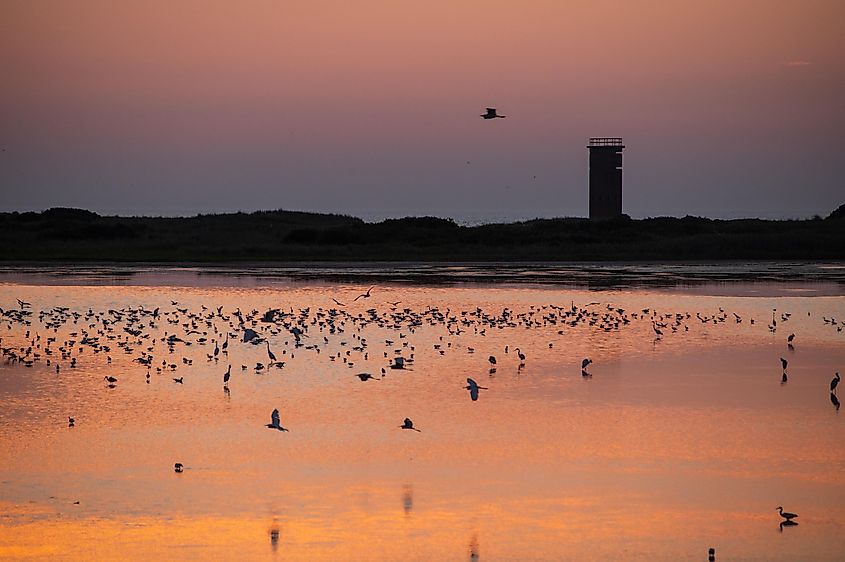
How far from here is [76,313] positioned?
2864 cm

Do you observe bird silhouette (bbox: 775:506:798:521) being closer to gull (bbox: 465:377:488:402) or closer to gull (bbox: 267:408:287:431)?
gull (bbox: 465:377:488:402)

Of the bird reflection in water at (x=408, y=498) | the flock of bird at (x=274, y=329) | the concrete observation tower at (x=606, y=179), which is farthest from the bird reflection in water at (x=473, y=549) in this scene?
the concrete observation tower at (x=606, y=179)

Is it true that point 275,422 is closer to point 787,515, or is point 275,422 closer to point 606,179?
point 787,515

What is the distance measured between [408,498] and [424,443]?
8.19 feet

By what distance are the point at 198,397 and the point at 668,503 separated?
316 inches

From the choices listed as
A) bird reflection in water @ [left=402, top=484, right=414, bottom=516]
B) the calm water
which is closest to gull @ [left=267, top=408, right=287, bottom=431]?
the calm water

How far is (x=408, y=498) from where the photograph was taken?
38.6ft

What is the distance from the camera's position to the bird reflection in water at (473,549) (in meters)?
9.95

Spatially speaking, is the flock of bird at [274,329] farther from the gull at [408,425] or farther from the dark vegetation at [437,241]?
the dark vegetation at [437,241]

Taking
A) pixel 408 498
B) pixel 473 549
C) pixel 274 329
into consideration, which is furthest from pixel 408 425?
pixel 274 329

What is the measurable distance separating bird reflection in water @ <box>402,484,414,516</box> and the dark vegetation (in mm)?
53630

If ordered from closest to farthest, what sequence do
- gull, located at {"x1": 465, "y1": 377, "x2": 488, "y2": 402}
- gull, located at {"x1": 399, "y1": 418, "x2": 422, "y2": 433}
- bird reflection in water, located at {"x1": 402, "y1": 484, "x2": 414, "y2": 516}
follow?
bird reflection in water, located at {"x1": 402, "y1": 484, "x2": 414, "y2": 516} < gull, located at {"x1": 399, "y1": 418, "x2": 422, "y2": 433} < gull, located at {"x1": 465, "y1": 377, "x2": 488, "y2": 402}

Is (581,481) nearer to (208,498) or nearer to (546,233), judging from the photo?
(208,498)

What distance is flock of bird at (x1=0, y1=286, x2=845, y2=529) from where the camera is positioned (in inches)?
835
